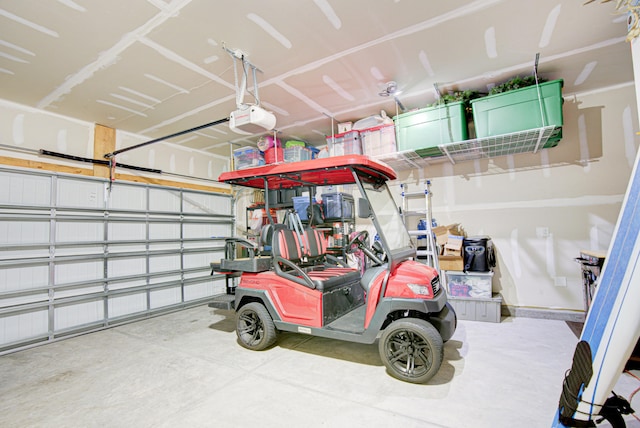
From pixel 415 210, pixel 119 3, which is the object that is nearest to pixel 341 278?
pixel 415 210

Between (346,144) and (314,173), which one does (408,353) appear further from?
(346,144)

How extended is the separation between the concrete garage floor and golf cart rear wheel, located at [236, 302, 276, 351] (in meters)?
0.12

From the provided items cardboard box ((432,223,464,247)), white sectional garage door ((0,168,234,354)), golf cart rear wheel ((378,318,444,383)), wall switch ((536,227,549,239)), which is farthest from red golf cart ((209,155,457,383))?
wall switch ((536,227,549,239))

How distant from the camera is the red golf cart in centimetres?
257

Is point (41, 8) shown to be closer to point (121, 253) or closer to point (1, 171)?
point (1, 171)

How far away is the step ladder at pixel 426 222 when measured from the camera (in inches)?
175

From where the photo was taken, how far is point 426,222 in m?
4.73

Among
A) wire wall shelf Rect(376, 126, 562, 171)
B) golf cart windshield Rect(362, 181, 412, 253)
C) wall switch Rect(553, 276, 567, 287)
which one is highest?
wire wall shelf Rect(376, 126, 562, 171)

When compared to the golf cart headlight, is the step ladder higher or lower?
higher

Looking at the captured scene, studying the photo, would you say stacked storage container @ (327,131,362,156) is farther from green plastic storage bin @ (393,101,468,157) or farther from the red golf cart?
the red golf cart

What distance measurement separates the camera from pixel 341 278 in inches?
132

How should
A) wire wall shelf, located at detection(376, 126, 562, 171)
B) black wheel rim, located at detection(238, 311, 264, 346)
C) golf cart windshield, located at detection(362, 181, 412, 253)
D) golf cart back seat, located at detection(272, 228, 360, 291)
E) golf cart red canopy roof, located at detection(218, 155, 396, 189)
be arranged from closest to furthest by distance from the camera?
golf cart red canopy roof, located at detection(218, 155, 396, 189), golf cart windshield, located at detection(362, 181, 412, 253), golf cart back seat, located at detection(272, 228, 360, 291), black wheel rim, located at detection(238, 311, 264, 346), wire wall shelf, located at detection(376, 126, 562, 171)

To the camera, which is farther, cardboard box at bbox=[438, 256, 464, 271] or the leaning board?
cardboard box at bbox=[438, 256, 464, 271]

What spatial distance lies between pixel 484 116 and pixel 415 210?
6.22ft
